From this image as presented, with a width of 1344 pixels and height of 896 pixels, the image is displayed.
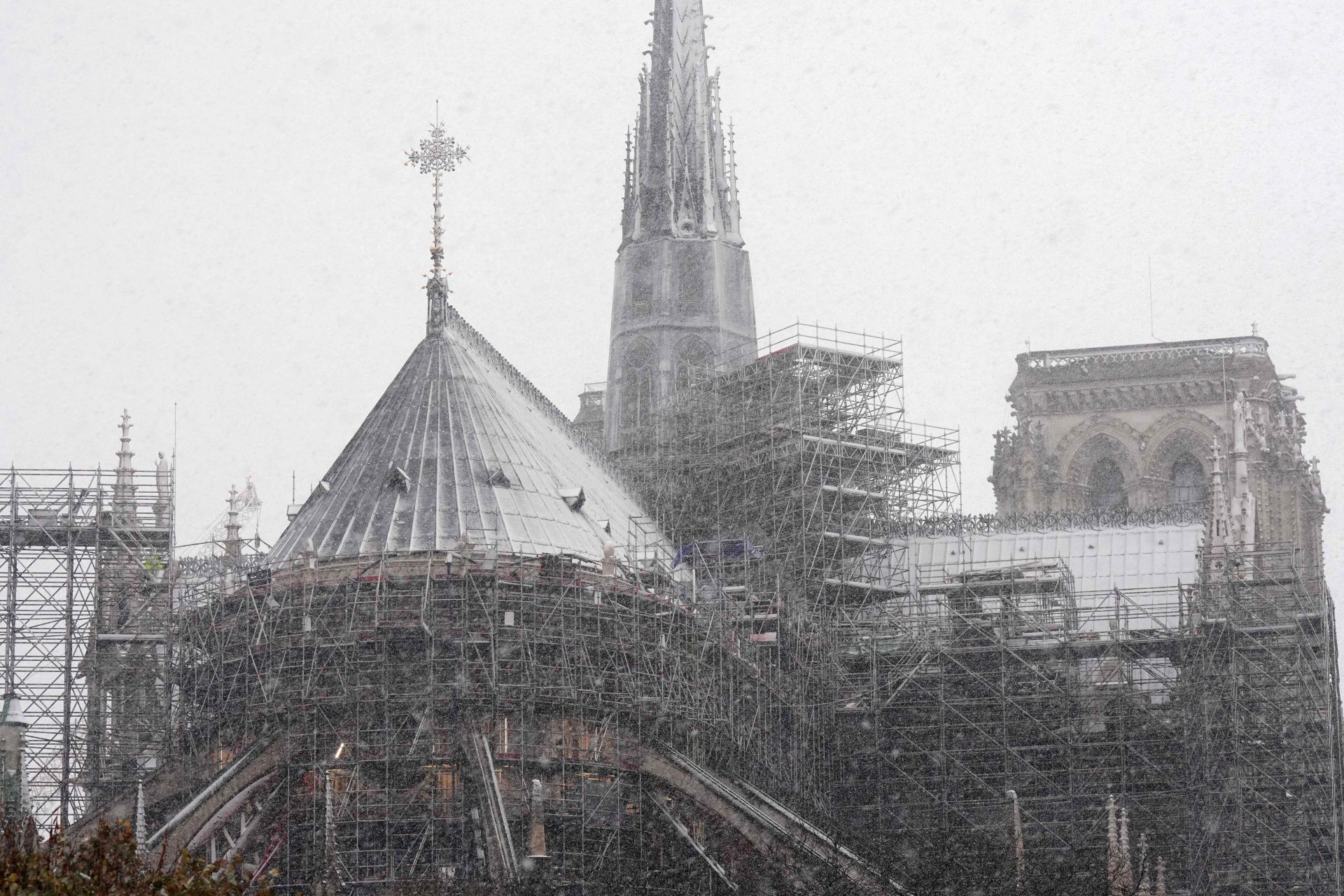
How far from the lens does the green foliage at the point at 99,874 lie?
25812 mm

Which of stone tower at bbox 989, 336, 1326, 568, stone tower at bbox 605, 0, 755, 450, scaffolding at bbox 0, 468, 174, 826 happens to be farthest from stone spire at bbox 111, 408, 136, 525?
stone tower at bbox 989, 336, 1326, 568

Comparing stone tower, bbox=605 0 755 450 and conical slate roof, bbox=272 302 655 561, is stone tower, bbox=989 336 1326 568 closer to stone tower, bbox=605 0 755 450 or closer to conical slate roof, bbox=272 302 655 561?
stone tower, bbox=605 0 755 450

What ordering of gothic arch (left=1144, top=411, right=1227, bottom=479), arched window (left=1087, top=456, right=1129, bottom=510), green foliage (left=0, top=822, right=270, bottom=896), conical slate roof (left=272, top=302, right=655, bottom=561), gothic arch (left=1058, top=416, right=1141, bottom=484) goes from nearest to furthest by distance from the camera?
green foliage (left=0, top=822, right=270, bottom=896) < conical slate roof (left=272, top=302, right=655, bottom=561) < gothic arch (left=1144, top=411, right=1227, bottom=479) < gothic arch (left=1058, top=416, right=1141, bottom=484) < arched window (left=1087, top=456, right=1129, bottom=510)

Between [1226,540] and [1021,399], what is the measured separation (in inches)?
1004

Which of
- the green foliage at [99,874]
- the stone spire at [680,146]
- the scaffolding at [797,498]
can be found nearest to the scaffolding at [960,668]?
the scaffolding at [797,498]

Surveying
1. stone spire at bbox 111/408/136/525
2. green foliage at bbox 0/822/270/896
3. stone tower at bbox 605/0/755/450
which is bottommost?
green foliage at bbox 0/822/270/896

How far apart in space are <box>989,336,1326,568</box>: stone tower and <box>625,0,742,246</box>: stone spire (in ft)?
50.3

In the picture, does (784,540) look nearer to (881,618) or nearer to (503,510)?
(881,618)

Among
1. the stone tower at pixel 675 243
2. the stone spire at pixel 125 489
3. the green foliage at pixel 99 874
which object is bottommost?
the green foliage at pixel 99 874

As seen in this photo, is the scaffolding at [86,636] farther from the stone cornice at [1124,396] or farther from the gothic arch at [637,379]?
the stone cornice at [1124,396]

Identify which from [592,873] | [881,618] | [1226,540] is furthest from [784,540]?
[592,873]

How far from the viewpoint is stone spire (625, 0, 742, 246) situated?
8638cm

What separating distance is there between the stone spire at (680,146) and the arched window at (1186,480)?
1935 centimetres

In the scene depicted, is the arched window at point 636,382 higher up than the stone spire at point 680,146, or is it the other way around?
the stone spire at point 680,146
